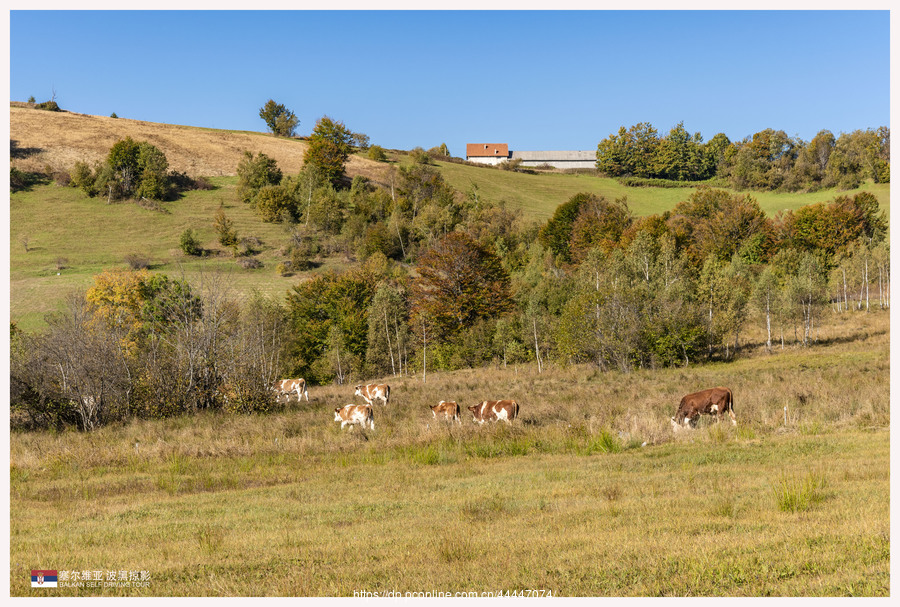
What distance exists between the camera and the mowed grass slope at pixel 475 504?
7.07 metres

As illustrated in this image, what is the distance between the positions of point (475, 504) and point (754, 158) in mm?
142821

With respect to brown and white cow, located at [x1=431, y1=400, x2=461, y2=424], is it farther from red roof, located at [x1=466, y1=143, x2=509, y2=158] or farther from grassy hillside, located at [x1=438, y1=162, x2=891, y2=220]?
red roof, located at [x1=466, y1=143, x2=509, y2=158]

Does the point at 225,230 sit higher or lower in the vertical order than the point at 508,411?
higher

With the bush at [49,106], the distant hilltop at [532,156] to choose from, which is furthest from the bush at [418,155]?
the bush at [49,106]

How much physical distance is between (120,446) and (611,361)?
37938mm

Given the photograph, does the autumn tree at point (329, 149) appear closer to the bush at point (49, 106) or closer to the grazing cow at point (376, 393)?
the bush at point (49, 106)

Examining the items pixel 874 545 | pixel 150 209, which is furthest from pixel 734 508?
pixel 150 209

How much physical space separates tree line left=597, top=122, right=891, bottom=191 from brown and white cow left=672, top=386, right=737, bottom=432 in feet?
345

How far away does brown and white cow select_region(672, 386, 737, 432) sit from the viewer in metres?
20.7

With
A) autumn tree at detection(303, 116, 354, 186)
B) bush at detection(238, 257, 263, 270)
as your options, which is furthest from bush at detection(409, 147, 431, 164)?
bush at detection(238, 257, 263, 270)

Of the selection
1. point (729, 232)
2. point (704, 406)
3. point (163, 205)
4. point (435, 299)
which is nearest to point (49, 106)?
point (163, 205)

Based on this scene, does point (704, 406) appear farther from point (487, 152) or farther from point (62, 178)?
point (487, 152)

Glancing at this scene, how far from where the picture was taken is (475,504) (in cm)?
1065

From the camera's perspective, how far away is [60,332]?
2273 centimetres
